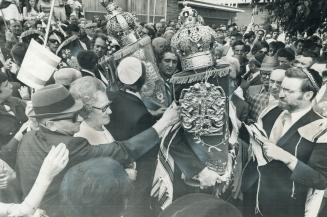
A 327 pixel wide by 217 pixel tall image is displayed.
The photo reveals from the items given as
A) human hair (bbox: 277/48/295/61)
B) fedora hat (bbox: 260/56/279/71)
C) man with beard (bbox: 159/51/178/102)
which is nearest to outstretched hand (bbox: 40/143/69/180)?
man with beard (bbox: 159/51/178/102)

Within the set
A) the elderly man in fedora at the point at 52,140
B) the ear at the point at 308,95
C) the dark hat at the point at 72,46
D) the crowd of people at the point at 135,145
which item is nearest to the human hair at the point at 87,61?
the crowd of people at the point at 135,145

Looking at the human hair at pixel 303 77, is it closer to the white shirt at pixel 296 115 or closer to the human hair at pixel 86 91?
the white shirt at pixel 296 115

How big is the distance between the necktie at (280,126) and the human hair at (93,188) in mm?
1096

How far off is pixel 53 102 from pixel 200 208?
1.14 metres

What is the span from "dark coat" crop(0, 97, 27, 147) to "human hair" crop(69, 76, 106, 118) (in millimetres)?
493

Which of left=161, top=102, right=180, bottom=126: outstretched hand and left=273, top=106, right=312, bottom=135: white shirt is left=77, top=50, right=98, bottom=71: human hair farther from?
left=273, top=106, right=312, bottom=135: white shirt

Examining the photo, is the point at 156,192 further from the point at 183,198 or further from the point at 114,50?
the point at 114,50

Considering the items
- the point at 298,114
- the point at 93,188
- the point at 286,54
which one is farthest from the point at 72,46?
the point at 286,54

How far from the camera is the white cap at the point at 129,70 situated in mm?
2621

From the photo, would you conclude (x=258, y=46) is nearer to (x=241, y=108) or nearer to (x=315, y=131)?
(x=241, y=108)

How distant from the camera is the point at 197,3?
3287mm

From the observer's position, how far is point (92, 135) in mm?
2529

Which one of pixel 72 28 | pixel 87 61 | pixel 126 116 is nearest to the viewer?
pixel 126 116

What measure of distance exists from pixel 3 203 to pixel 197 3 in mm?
2131
